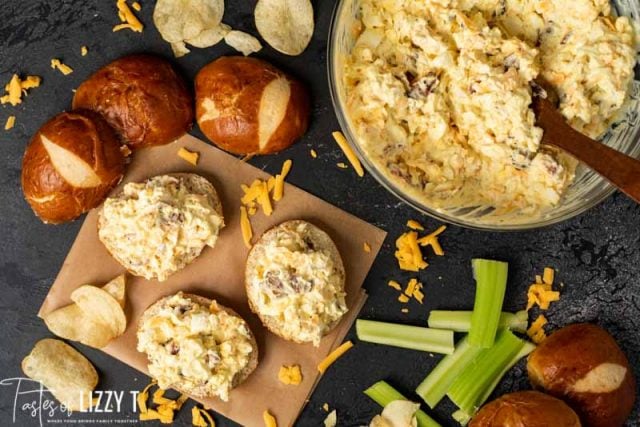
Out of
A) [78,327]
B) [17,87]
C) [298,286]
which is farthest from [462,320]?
[17,87]

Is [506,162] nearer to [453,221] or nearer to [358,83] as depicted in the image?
[453,221]

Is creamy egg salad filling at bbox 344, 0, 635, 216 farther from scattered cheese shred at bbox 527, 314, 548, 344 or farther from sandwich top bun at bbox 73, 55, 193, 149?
sandwich top bun at bbox 73, 55, 193, 149

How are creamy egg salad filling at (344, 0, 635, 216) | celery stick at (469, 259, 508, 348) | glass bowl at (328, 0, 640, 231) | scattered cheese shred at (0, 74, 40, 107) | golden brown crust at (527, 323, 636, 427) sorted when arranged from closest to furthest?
creamy egg salad filling at (344, 0, 635, 216) < glass bowl at (328, 0, 640, 231) < golden brown crust at (527, 323, 636, 427) < celery stick at (469, 259, 508, 348) < scattered cheese shred at (0, 74, 40, 107)

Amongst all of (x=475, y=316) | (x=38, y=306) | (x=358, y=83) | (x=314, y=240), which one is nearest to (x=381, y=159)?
(x=358, y=83)

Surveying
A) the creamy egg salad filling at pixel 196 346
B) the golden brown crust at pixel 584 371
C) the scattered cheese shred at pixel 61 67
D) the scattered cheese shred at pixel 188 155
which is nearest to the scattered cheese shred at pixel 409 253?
the golden brown crust at pixel 584 371

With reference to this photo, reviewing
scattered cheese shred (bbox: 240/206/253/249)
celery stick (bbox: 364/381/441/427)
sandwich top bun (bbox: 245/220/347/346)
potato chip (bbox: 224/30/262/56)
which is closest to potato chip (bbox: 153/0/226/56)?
potato chip (bbox: 224/30/262/56)

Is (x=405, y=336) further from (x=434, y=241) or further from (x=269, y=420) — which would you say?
(x=269, y=420)
